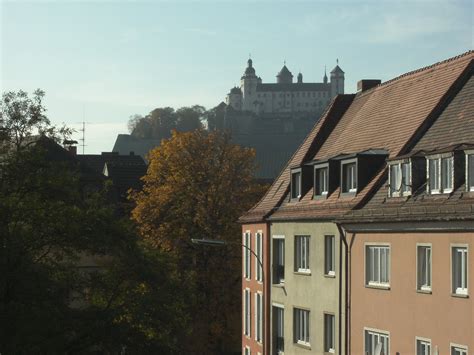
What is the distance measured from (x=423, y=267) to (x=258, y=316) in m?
18.0

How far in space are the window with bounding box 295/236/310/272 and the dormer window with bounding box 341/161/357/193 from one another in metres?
3.25

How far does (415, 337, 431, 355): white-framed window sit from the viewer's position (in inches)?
1006

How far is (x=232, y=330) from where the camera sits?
187 feet

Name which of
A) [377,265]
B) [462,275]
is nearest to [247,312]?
[377,265]

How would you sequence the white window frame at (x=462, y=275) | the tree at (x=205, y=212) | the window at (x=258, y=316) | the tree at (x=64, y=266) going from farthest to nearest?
the tree at (x=205, y=212) < the window at (x=258, y=316) < the tree at (x=64, y=266) < the white window frame at (x=462, y=275)

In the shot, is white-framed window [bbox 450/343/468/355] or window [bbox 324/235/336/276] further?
window [bbox 324/235/336/276]

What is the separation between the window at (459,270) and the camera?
23.9m

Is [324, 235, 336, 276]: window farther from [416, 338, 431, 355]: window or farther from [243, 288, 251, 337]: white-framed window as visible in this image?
[243, 288, 251, 337]: white-framed window

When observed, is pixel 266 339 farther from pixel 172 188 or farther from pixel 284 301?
pixel 172 188

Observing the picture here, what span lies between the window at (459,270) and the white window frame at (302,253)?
11.3 meters

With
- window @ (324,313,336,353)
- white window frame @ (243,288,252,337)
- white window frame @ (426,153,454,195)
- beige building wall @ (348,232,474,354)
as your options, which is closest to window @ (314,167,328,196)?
window @ (324,313,336,353)

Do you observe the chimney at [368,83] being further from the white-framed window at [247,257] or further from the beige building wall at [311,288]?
the white-framed window at [247,257]

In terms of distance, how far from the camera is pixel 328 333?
109 feet

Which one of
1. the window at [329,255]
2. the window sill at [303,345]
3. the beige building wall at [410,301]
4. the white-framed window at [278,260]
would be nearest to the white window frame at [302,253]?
the window at [329,255]
